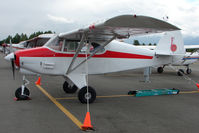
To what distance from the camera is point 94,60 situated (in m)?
6.57

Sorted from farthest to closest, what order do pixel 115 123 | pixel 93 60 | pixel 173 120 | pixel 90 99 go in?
1. pixel 93 60
2. pixel 90 99
3. pixel 173 120
4. pixel 115 123

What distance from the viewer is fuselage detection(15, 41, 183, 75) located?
232 inches

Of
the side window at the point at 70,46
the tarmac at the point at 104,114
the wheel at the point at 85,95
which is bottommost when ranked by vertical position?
the tarmac at the point at 104,114

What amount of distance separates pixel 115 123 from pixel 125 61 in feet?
10.2

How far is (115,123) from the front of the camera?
429cm

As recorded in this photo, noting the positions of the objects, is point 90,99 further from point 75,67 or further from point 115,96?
point 115,96

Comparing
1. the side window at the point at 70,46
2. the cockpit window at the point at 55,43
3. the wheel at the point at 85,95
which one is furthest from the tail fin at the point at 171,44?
the cockpit window at the point at 55,43

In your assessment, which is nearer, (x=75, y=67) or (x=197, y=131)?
(x=197, y=131)

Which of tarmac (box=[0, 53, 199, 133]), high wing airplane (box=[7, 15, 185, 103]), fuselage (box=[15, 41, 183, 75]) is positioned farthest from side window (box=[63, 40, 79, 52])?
tarmac (box=[0, 53, 199, 133])

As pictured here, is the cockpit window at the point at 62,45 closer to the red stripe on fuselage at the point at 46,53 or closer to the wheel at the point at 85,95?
A: the red stripe on fuselage at the point at 46,53

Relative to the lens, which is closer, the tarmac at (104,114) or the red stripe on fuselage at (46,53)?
the tarmac at (104,114)

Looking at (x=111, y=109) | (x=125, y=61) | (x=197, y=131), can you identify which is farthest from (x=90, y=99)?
(x=197, y=131)

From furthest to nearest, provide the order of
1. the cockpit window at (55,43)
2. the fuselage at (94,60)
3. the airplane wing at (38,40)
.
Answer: the airplane wing at (38,40) < the cockpit window at (55,43) < the fuselage at (94,60)

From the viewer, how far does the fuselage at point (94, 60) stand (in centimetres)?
590
